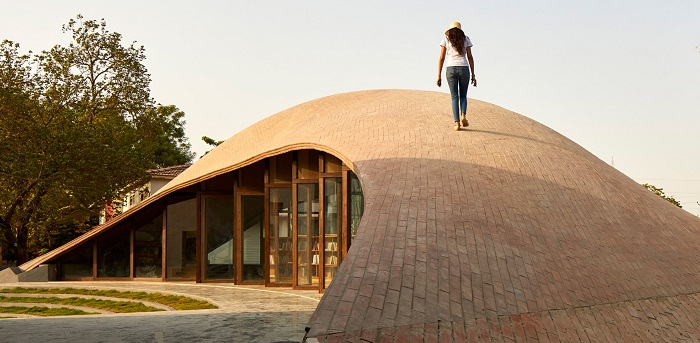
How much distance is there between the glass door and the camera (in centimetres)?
1845

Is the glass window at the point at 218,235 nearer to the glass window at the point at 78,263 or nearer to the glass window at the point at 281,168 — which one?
the glass window at the point at 281,168

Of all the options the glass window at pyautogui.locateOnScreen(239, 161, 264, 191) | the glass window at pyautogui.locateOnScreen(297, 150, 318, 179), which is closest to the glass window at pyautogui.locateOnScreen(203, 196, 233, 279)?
the glass window at pyautogui.locateOnScreen(239, 161, 264, 191)

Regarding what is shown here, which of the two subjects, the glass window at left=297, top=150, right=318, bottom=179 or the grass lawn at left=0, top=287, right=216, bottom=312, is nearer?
the grass lawn at left=0, top=287, right=216, bottom=312

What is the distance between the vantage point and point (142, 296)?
56.9 feet

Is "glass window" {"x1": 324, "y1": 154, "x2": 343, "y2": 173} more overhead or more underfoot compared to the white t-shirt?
more underfoot

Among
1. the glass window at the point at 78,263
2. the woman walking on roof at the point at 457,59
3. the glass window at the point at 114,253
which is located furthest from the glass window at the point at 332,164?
the glass window at the point at 78,263

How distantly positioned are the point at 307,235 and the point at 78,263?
27.6 ft

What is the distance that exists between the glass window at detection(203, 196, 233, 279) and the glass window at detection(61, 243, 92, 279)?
395cm

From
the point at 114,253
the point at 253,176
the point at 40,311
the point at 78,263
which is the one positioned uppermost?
the point at 253,176

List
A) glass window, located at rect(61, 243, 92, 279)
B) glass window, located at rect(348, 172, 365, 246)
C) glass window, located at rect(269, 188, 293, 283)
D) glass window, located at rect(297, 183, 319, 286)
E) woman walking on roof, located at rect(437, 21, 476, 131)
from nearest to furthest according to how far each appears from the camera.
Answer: woman walking on roof, located at rect(437, 21, 476, 131), glass window, located at rect(348, 172, 365, 246), glass window, located at rect(297, 183, 319, 286), glass window, located at rect(269, 188, 293, 283), glass window, located at rect(61, 243, 92, 279)

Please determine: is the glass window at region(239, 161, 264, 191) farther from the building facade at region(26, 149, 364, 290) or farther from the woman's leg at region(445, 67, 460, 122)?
the woman's leg at region(445, 67, 460, 122)

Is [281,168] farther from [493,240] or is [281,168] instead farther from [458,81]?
[493,240]

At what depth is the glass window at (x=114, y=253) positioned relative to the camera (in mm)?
21156

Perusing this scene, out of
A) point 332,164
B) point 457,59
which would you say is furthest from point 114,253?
point 457,59
